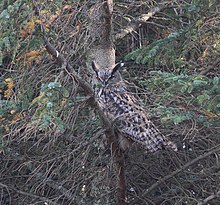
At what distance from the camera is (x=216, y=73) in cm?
523

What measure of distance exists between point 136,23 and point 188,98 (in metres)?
1.87

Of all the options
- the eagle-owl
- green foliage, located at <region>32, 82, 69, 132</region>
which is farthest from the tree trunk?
green foliage, located at <region>32, 82, 69, 132</region>

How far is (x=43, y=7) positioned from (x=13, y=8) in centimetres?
70

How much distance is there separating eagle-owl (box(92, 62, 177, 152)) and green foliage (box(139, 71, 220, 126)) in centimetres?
23

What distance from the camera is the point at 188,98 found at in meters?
4.57

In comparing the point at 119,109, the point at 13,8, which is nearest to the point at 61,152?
the point at 119,109

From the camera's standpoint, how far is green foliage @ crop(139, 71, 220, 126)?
14.4ft

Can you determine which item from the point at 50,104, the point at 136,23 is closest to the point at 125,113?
the point at 50,104

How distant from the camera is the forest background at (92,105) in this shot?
4.08 m

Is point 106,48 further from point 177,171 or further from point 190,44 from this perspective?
point 177,171

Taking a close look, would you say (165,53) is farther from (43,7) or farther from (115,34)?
(43,7)

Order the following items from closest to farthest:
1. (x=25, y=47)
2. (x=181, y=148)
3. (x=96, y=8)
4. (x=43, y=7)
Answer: (x=25, y=47), (x=43, y=7), (x=96, y=8), (x=181, y=148)

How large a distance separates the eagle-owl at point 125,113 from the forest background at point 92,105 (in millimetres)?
127

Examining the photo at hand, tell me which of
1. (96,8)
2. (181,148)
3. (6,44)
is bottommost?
(181,148)
